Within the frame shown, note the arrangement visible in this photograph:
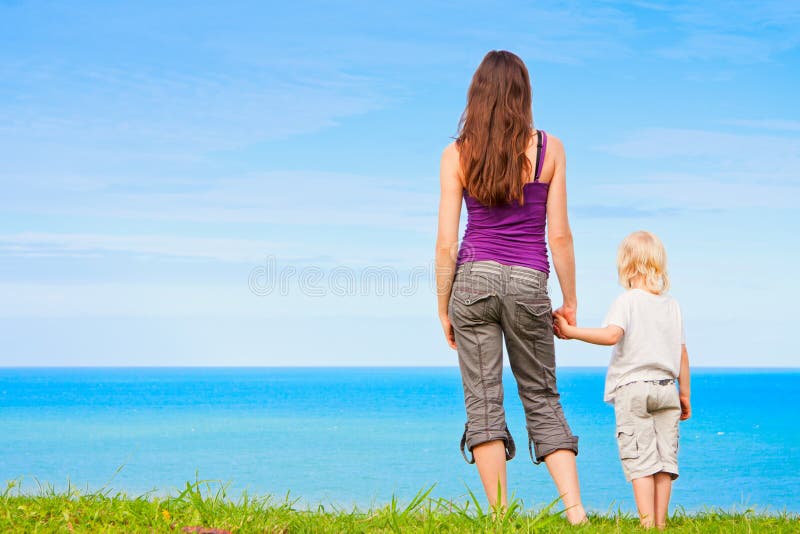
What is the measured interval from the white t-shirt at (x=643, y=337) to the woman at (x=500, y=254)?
42 cm

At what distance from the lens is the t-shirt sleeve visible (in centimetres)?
451

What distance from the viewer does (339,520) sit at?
401 cm

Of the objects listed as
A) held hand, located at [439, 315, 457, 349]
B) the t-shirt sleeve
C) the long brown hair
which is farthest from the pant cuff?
the long brown hair

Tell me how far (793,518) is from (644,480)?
1266 millimetres

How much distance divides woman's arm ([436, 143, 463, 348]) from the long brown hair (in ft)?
0.22

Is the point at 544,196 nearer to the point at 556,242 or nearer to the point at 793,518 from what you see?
the point at 556,242

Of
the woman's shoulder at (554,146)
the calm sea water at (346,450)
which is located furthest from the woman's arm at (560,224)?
the calm sea water at (346,450)

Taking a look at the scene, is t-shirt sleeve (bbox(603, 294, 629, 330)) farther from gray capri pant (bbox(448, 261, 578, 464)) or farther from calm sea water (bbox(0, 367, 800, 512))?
calm sea water (bbox(0, 367, 800, 512))

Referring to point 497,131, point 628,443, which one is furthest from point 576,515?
point 497,131

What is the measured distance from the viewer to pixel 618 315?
4.53 meters

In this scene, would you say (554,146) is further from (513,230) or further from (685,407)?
(685,407)

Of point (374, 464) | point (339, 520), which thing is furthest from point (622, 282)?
point (374, 464)

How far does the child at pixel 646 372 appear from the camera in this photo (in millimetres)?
4504

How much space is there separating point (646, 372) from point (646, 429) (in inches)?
13.1
